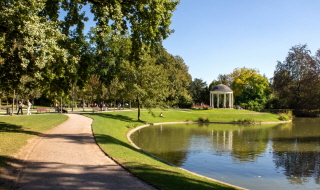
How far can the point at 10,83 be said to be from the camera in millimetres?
15734

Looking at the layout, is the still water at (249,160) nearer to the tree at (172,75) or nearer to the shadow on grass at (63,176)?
the shadow on grass at (63,176)

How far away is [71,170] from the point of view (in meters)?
8.62

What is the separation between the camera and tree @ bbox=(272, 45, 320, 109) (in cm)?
5794

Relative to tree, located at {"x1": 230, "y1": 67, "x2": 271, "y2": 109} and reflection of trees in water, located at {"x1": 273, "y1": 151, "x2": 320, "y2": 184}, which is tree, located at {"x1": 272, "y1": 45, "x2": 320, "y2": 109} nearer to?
tree, located at {"x1": 230, "y1": 67, "x2": 271, "y2": 109}

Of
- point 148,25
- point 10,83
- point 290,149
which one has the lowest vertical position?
point 290,149

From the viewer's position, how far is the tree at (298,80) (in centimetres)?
5794

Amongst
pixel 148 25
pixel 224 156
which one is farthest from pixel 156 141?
pixel 148 25

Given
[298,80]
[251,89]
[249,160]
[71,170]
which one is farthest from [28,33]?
[298,80]

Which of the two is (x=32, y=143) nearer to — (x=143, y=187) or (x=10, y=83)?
(x=10, y=83)

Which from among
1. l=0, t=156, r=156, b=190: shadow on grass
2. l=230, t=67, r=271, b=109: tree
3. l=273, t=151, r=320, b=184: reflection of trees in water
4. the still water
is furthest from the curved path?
l=230, t=67, r=271, b=109: tree

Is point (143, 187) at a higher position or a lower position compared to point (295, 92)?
lower

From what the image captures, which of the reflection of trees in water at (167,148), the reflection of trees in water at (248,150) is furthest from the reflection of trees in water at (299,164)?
the reflection of trees in water at (167,148)

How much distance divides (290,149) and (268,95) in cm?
5075

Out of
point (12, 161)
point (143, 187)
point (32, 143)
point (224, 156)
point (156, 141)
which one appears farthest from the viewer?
point (156, 141)
